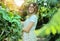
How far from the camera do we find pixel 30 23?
3781 millimetres

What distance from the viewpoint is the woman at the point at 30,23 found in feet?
12.4

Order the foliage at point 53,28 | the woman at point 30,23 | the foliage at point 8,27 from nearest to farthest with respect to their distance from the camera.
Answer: the foliage at point 53,28 → the woman at point 30,23 → the foliage at point 8,27

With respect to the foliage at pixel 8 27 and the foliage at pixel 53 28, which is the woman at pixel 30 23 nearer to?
the foliage at pixel 8 27

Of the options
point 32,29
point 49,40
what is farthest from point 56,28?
point 32,29

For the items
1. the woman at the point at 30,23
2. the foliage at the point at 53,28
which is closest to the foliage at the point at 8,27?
the woman at the point at 30,23

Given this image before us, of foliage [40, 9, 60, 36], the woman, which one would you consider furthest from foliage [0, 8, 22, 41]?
foliage [40, 9, 60, 36]

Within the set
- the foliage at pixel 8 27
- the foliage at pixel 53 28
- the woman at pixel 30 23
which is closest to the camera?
the foliage at pixel 53 28

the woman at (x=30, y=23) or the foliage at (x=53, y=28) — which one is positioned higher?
the foliage at (x=53, y=28)

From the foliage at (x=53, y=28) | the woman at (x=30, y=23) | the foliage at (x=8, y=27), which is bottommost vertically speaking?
the foliage at (x=8, y=27)

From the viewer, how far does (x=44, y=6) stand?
467 inches

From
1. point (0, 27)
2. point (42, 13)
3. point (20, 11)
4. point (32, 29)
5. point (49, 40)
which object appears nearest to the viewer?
point (49, 40)

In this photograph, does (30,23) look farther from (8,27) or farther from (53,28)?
(53,28)

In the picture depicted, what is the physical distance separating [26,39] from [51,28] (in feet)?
7.80

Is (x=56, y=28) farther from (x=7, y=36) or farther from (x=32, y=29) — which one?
(x=7, y=36)
